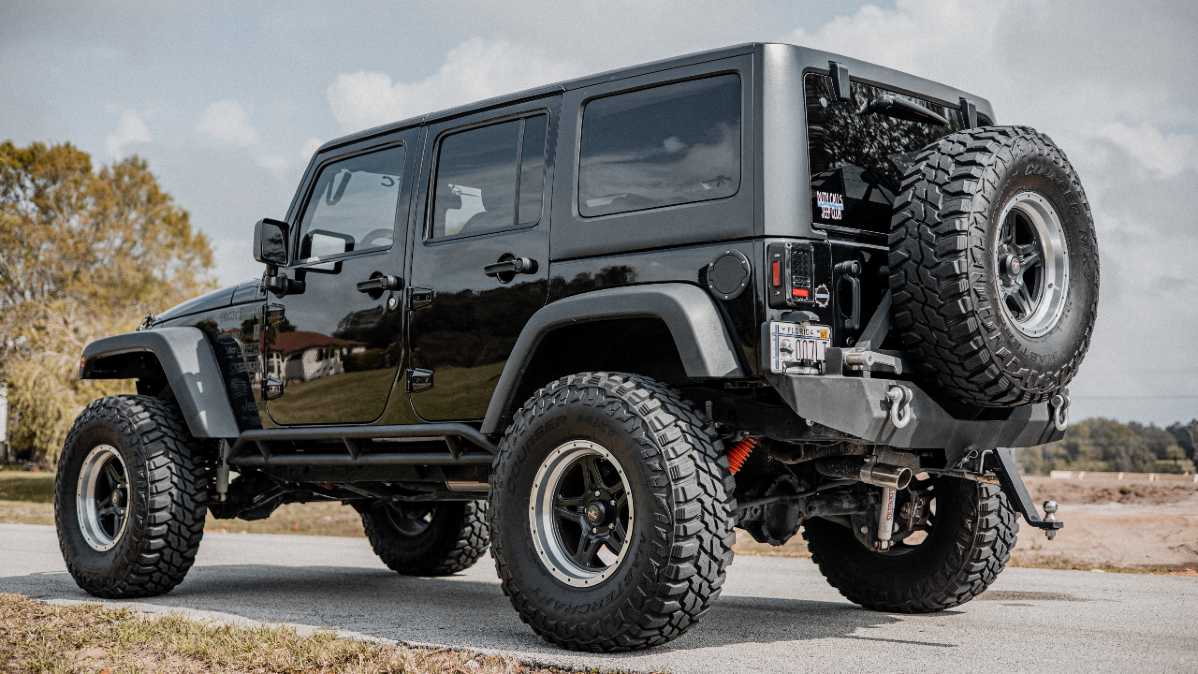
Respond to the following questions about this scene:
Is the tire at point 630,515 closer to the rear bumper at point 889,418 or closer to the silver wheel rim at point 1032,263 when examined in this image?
the rear bumper at point 889,418

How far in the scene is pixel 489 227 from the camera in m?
5.75

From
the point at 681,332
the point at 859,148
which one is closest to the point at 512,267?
the point at 681,332

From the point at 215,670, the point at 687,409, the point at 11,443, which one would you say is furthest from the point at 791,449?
the point at 11,443

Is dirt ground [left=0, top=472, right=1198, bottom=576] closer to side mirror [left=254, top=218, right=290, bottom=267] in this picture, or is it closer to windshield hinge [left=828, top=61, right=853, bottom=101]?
windshield hinge [left=828, top=61, right=853, bottom=101]

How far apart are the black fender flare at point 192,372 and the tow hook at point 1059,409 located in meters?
4.44

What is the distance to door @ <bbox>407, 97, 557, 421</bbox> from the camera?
18.0 feet

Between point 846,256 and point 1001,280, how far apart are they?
2.18 ft

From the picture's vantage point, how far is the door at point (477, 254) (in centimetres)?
549

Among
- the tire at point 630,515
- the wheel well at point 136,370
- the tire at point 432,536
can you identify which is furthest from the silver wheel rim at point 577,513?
the wheel well at point 136,370

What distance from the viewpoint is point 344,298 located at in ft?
20.8

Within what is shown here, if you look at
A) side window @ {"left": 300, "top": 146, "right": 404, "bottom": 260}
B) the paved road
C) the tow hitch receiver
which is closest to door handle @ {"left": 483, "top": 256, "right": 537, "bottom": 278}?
side window @ {"left": 300, "top": 146, "right": 404, "bottom": 260}

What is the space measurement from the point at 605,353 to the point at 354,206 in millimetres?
1916

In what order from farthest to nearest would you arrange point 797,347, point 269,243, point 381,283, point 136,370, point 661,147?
1. point 136,370
2. point 269,243
3. point 381,283
4. point 661,147
5. point 797,347

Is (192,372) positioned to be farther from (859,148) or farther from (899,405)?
(899,405)
